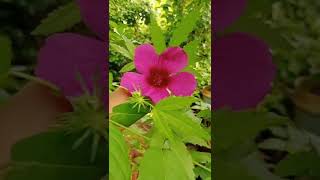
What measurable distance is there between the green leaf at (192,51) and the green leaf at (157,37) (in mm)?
35

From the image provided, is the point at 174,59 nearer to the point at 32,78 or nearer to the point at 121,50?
the point at 121,50

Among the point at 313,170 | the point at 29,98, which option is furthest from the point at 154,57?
the point at 313,170

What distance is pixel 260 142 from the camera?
649 millimetres

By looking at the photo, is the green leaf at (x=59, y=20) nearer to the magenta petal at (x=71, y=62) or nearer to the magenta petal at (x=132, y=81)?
the magenta petal at (x=71, y=62)

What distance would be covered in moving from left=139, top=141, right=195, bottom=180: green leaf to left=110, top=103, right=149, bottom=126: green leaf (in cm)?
5

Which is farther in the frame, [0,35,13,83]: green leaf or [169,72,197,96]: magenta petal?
[169,72,197,96]: magenta petal

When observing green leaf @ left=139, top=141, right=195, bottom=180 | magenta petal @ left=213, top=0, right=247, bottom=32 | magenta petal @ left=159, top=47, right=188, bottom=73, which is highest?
magenta petal @ left=213, top=0, right=247, bottom=32

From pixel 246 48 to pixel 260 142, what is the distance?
145mm

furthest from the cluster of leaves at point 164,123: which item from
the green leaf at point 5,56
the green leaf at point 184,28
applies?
the green leaf at point 5,56

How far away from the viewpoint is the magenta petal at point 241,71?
63cm

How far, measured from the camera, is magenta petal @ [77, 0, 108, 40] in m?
0.58

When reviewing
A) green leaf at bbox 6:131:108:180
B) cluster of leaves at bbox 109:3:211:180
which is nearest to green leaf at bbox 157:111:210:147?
cluster of leaves at bbox 109:3:211:180

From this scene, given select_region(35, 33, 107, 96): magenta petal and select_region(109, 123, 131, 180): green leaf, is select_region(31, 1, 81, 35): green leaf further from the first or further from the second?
select_region(109, 123, 131, 180): green leaf

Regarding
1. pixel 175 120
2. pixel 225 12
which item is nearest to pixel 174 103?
pixel 175 120
